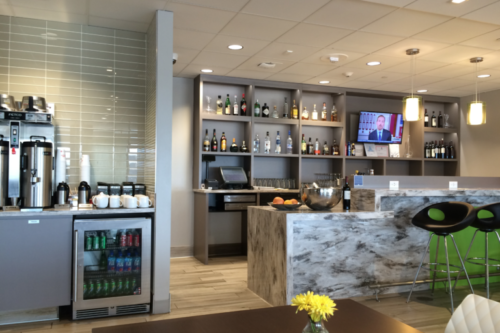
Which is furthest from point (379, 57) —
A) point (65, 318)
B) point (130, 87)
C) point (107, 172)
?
point (65, 318)

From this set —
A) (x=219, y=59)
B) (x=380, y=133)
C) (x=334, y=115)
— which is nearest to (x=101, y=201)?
(x=219, y=59)

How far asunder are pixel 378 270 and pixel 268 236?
118 centimetres

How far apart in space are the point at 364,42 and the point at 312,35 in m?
0.61

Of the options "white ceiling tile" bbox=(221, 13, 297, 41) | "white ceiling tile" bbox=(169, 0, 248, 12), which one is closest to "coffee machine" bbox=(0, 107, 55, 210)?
"white ceiling tile" bbox=(169, 0, 248, 12)

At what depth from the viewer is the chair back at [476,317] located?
4.29 feet

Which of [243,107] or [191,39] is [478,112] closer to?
[243,107]

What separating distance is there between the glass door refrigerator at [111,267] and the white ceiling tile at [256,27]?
78.7 inches

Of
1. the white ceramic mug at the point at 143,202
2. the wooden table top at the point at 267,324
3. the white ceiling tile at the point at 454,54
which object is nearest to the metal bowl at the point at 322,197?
the white ceramic mug at the point at 143,202

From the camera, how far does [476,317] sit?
1.36 m

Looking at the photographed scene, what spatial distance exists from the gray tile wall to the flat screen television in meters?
3.96

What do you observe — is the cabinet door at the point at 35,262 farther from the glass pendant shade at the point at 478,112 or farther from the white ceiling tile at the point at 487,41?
the glass pendant shade at the point at 478,112

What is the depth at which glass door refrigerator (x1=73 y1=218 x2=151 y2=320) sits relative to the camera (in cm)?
337

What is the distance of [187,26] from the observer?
158 inches

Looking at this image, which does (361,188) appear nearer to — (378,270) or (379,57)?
(378,270)
